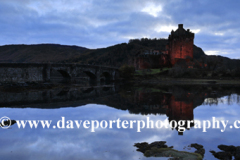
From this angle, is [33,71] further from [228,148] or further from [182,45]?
[182,45]

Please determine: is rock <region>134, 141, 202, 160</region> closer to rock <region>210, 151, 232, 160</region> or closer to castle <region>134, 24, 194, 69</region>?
rock <region>210, 151, 232, 160</region>

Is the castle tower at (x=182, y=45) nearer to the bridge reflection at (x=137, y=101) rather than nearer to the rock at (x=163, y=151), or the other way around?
the bridge reflection at (x=137, y=101)

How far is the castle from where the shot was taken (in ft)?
285

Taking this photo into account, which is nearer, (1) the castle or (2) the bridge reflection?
(2) the bridge reflection

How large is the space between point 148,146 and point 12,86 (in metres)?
38.5

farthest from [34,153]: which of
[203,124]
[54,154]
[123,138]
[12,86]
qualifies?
[12,86]

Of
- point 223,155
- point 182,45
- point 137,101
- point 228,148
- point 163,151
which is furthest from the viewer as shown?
point 182,45

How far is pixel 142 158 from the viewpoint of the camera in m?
7.68

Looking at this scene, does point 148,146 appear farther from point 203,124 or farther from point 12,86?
point 12,86

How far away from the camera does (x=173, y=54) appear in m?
88.8

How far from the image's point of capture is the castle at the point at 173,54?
8694 cm

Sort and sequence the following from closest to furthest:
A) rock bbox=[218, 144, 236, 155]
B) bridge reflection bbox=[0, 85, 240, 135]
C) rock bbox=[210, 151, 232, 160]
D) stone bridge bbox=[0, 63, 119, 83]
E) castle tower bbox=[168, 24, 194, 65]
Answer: rock bbox=[210, 151, 232, 160]
rock bbox=[218, 144, 236, 155]
bridge reflection bbox=[0, 85, 240, 135]
stone bridge bbox=[0, 63, 119, 83]
castle tower bbox=[168, 24, 194, 65]

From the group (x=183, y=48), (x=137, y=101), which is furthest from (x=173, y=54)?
(x=137, y=101)

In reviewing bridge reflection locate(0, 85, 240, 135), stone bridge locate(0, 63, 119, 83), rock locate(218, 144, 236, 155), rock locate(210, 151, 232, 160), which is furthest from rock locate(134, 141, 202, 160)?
stone bridge locate(0, 63, 119, 83)
